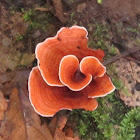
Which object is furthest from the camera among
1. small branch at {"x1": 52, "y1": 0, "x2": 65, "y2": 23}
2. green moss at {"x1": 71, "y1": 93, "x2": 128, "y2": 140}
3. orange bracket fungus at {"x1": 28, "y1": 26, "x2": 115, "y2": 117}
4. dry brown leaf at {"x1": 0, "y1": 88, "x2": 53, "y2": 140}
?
small branch at {"x1": 52, "y1": 0, "x2": 65, "y2": 23}

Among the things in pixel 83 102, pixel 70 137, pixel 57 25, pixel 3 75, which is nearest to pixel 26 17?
pixel 57 25

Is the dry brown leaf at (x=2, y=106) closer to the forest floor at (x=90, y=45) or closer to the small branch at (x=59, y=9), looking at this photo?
the forest floor at (x=90, y=45)

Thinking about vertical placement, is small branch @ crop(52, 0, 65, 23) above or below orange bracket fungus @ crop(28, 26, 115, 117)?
above

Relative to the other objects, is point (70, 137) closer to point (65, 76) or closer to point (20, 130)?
point (20, 130)

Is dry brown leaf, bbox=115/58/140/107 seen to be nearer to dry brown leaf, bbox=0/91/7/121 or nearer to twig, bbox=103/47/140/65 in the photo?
twig, bbox=103/47/140/65

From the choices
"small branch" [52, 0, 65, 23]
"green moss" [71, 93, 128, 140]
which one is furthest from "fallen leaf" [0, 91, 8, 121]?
"small branch" [52, 0, 65, 23]
